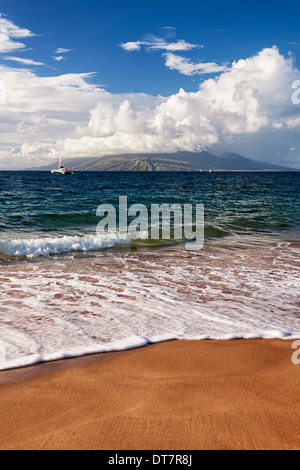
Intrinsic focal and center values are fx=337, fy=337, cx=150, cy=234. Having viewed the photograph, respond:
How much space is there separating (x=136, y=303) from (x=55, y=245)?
6.47 m

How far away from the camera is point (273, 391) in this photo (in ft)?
11.1

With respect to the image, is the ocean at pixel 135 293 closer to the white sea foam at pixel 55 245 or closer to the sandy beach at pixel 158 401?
the white sea foam at pixel 55 245

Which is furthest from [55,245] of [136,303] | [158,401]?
[158,401]

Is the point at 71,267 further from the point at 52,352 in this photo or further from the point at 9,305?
the point at 52,352

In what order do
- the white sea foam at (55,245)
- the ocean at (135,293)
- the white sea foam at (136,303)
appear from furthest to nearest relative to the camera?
1. the white sea foam at (55,245)
2. the ocean at (135,293)
3. the white sea foam at (136,303)

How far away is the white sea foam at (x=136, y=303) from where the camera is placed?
4676 mm

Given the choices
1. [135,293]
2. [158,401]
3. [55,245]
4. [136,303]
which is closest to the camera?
[158,401]

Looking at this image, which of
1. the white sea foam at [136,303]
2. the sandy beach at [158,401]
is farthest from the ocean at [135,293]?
the sandy beach at [158,401]

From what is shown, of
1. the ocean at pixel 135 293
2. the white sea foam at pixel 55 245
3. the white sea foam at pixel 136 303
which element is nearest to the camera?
the white sea foam at pixel 136 303

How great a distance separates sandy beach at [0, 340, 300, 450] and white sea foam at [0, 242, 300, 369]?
1.60 ft

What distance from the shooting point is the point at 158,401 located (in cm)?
320

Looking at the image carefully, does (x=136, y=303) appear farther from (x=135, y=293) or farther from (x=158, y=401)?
(x=158, y=401)

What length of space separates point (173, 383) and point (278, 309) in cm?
314

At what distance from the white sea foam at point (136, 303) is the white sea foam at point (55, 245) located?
1.20m
